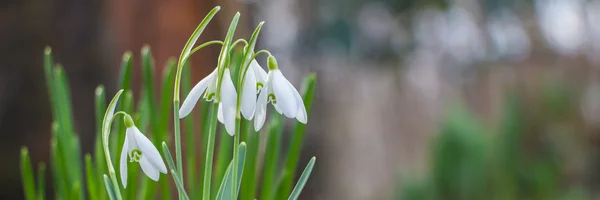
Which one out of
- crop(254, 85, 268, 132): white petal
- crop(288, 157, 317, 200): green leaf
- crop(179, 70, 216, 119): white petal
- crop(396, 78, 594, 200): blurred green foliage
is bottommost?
crop(396, 78, 594, 200): blurred green foliage

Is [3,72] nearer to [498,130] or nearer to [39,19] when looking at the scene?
[39,19]

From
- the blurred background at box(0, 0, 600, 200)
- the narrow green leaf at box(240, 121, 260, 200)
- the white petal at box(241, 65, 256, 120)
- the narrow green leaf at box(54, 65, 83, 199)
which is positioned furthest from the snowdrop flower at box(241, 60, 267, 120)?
the blurred background at box(0, 0, 600, 200)

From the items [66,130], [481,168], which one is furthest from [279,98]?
[481,168]

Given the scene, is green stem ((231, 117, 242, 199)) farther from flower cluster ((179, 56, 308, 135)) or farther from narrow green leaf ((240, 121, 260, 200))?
narrow green leaf ((240, 121, 260, 200))

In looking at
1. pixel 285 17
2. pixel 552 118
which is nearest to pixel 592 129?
pixel 552 118

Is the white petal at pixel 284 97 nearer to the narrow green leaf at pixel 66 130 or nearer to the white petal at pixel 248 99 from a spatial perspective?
the white petal at pixel 248 99

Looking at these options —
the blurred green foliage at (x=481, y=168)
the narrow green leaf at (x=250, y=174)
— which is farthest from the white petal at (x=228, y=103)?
the blurred green foliage at (x=481, y=168)
